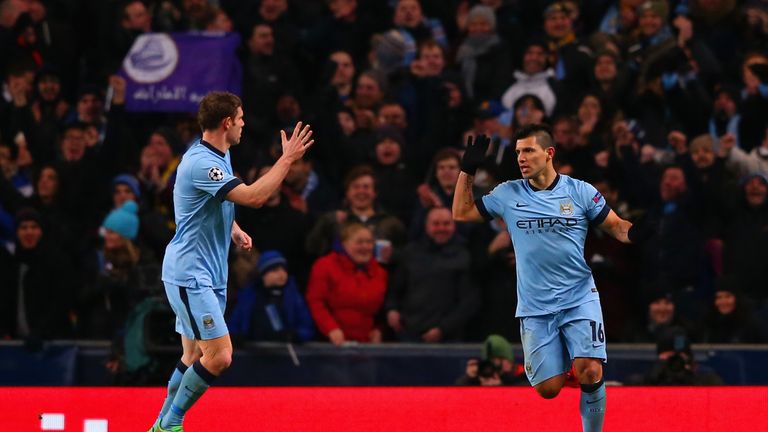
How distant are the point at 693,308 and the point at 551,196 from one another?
3.80m

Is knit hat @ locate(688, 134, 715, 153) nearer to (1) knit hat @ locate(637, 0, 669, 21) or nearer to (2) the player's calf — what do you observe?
(1) knit hat @ locate(637, 0, 669, 21)

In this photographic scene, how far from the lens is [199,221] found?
377 inches

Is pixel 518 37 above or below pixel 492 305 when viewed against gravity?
above

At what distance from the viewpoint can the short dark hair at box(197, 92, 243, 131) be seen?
9586 millimetres

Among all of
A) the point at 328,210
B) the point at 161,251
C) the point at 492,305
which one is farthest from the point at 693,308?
the point at 161,251

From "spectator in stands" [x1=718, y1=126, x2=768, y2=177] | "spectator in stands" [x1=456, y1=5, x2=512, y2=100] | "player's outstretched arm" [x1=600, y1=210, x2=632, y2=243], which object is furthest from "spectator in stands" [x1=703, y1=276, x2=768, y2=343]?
"spectator in stands" [x1=456, y1=5, x2=512, y2=100]

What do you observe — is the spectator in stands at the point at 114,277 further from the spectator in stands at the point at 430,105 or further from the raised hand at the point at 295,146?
the raised hand at the point at 295,146

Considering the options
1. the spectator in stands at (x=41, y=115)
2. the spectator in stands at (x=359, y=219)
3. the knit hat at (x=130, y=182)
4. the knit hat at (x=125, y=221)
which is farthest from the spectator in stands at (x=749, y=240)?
the spectator in stands at (x=41, y=115)

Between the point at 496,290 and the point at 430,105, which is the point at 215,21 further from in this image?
the point at 496,290

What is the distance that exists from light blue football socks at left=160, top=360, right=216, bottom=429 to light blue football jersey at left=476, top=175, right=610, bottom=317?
6.55ft

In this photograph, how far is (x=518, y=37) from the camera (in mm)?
15953

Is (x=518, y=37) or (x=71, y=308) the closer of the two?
(x=71, y=308)

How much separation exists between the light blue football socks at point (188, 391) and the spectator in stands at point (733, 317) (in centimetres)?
494

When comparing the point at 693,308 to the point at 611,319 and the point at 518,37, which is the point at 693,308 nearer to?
the point at 611,319
